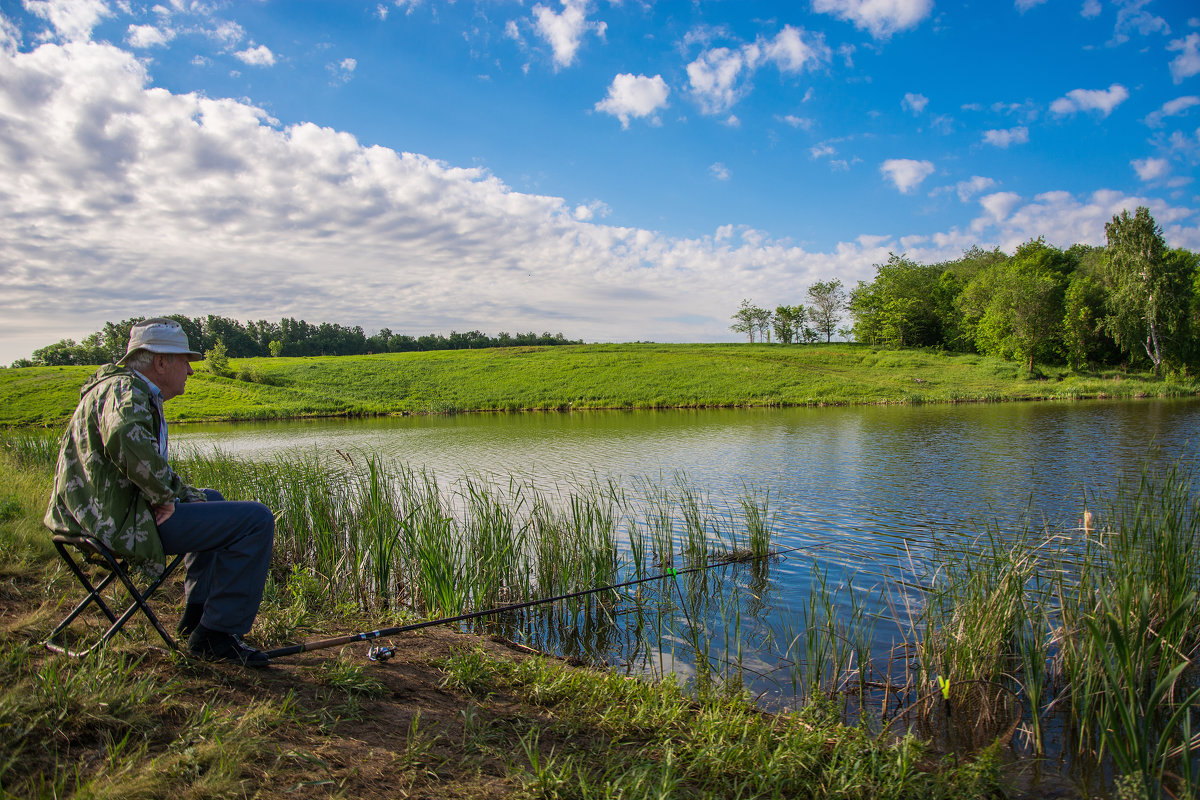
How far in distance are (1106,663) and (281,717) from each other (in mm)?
4468

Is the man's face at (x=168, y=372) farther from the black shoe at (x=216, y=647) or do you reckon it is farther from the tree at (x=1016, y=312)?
the tree at (x=1016, y=312)

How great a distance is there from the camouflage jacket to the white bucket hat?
0.25 metres

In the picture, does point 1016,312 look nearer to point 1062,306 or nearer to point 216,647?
point 1062,306

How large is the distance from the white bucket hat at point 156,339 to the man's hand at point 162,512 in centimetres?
85

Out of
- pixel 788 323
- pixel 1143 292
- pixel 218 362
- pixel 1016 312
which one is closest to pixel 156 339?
pixel 1143 292

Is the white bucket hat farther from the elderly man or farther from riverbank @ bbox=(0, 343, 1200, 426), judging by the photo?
riverbank @ bbox=(0, 343, 1200, 426)

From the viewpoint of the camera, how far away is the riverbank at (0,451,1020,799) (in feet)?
8.77

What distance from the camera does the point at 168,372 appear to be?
12.3 ft

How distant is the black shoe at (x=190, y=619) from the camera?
3.99 m

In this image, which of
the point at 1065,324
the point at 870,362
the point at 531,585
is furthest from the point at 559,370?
the point at 531,585

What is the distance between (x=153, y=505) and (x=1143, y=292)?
2232 inches

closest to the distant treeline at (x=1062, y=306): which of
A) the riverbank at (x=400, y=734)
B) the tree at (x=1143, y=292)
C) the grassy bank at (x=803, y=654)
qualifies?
the tree at (x=1143, y=292)

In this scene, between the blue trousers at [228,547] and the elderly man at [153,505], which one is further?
the blue trousers at [228,547]

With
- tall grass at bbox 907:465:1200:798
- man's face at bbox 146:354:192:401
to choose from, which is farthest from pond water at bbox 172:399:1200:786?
man's face at bbox 146:354:192:401
